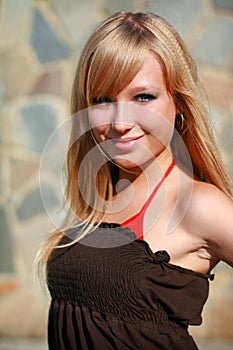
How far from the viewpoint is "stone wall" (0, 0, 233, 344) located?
3619 mm

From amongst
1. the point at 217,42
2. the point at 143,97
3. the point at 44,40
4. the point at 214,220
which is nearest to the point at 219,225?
the point at 214,220

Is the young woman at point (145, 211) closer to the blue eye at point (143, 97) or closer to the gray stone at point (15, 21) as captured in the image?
the blue eye at point (143, 97)

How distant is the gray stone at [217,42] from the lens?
3605 millimetres

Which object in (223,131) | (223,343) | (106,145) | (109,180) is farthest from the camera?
(223,343)

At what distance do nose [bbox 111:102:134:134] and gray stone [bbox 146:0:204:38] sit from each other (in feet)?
6.29

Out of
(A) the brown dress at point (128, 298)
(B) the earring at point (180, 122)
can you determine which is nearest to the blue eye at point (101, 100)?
(B) the earring at point (180, 122)

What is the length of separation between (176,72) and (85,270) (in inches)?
17.8

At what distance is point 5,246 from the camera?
11.9 feet

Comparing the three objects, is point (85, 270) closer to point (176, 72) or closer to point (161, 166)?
point (161, 166)

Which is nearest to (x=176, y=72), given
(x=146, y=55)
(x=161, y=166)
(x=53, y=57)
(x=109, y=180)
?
(x=146, y=55)

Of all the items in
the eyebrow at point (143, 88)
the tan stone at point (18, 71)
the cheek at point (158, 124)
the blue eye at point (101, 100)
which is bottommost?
the cheek at point (158, 124)

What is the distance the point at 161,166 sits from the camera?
174 centimetres

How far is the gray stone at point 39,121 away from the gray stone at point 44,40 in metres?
0.22

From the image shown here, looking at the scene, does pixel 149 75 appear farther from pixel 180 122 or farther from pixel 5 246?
pixel 5 246
